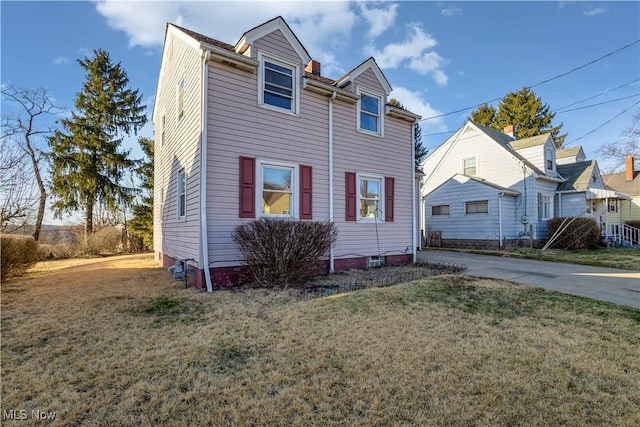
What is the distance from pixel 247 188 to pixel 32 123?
60.4 feet

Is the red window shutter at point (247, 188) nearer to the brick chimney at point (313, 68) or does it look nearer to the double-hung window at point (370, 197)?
the double-hung window at point (370, 197)

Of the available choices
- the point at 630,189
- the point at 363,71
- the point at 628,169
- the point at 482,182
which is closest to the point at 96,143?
the point at 363,71

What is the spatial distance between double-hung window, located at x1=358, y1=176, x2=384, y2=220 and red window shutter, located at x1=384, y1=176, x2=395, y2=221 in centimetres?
18

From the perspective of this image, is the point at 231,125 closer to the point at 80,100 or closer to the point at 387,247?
the point at 387,247

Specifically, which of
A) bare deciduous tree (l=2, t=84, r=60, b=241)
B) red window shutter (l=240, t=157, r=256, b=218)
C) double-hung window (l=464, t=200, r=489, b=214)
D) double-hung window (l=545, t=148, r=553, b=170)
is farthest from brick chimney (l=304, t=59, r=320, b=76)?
double-hung window (l=545, t=148, r=553, b=170)

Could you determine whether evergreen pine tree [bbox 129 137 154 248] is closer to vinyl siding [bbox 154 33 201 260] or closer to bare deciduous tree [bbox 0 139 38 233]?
bare deciduous tree [bbox 0 139 38 233]

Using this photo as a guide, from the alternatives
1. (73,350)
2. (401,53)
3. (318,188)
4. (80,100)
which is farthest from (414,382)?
(80,100)

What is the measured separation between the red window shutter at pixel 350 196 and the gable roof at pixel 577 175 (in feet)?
53.6

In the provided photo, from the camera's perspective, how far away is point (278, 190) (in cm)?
812

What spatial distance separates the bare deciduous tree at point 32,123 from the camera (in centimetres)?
1591

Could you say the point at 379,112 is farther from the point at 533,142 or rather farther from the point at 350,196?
the point at 533,142

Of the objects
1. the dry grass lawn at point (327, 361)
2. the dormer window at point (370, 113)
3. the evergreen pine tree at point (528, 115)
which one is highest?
the evergreen pine tree at point (528, 115)

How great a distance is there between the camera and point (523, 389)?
281cm

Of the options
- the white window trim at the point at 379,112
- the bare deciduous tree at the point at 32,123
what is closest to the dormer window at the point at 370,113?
the white window trim at the point at 379,112
